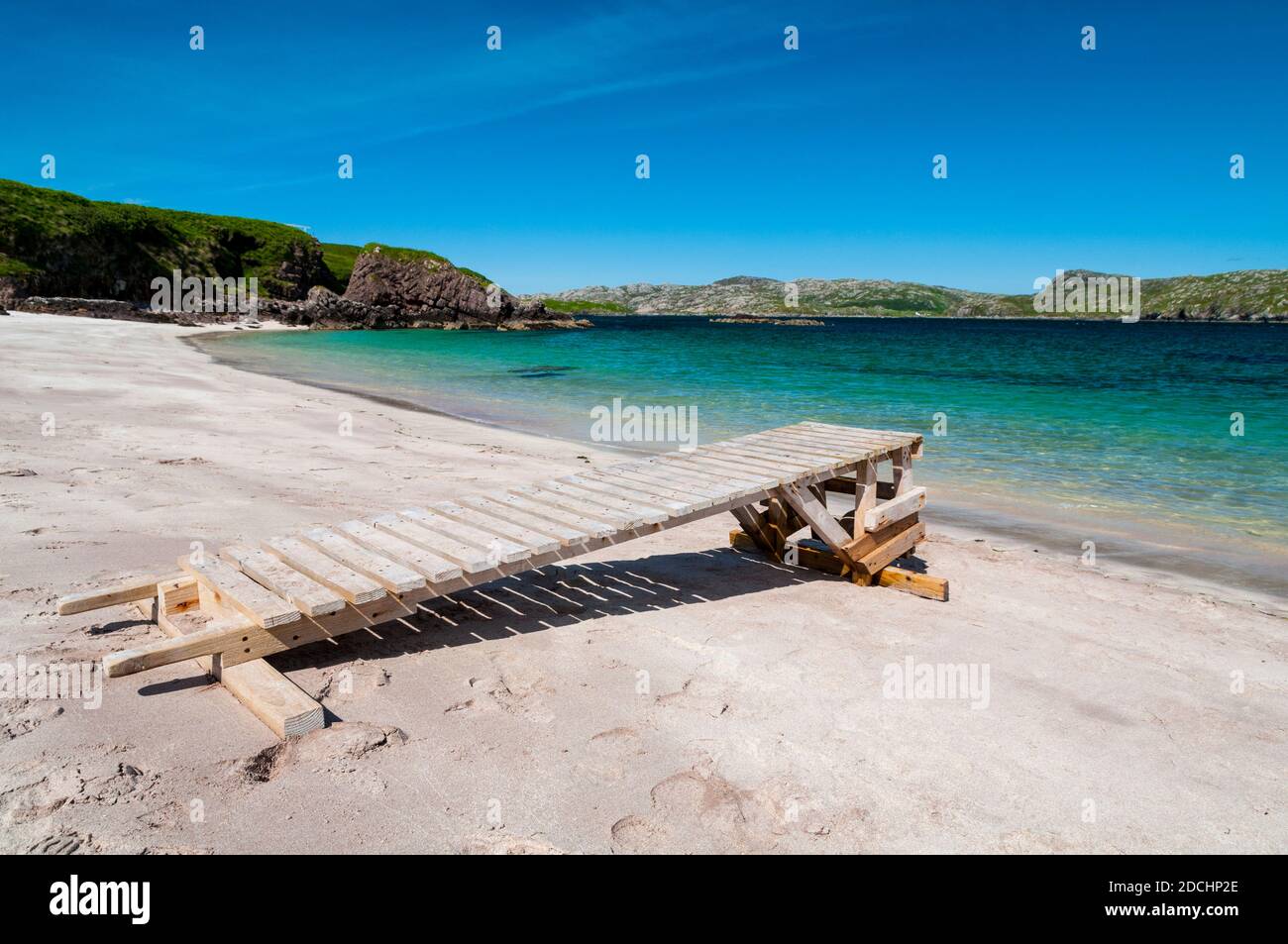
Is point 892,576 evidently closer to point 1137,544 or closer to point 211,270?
point 1137,544

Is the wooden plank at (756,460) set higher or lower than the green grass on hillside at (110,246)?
lower

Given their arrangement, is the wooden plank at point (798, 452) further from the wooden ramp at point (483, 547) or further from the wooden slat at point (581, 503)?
the wooden slat at point (581, 503)

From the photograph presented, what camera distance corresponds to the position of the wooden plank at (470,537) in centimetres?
556

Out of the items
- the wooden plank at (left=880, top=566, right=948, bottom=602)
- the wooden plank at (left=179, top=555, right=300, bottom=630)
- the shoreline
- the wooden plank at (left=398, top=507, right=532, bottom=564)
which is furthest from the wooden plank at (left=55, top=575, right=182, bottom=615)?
the shoreline

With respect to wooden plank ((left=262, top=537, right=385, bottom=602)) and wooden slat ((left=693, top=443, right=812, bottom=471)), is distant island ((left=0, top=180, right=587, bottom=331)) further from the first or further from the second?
wooden slat ((left=693, top=443, right=812, bottom=471))

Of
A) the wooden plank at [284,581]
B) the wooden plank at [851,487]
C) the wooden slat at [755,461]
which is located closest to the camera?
the wooden plank at [284,581]

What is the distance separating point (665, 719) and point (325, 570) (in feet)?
9.05

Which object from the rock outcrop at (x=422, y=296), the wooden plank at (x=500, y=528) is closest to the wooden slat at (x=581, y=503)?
the wooden plank at (x=500, y=528)

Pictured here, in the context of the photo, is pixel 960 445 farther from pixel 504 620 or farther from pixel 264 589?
pixel 264 589

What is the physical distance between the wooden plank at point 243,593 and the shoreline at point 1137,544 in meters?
8.48

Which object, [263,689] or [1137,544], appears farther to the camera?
[1137,544]

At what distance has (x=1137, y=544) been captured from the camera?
9.65 meters

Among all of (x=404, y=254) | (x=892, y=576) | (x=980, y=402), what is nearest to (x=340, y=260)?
(x=404, y=254)
